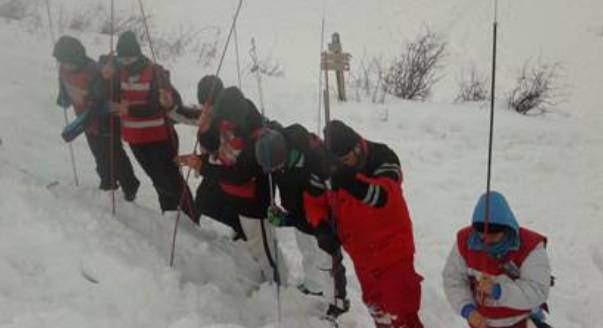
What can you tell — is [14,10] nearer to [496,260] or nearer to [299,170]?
[299,170]

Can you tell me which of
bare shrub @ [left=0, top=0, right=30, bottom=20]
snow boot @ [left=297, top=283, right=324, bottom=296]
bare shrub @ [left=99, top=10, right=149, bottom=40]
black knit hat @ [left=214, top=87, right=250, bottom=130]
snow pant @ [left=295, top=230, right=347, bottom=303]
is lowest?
snow boot @ [left=297, top=283, right=324, bottom=296]

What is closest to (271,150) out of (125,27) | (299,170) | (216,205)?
(299,170)

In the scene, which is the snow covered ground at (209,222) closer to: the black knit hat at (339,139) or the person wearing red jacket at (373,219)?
the person wearing red jacket at (373,219)

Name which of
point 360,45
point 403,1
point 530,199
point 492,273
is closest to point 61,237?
point 492,273

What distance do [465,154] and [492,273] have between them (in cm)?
482

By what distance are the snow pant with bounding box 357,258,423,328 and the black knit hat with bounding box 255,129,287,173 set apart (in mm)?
876

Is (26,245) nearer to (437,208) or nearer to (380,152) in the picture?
(380,152)

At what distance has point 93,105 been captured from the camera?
212 inches

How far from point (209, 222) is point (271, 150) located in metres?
2.16

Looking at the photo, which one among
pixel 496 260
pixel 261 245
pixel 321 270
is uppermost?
pixel 496 260

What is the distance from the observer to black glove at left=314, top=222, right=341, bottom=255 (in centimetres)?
411

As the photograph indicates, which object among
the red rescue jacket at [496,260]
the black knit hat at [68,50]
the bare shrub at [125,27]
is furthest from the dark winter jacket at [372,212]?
the bare shrub at [125,27]

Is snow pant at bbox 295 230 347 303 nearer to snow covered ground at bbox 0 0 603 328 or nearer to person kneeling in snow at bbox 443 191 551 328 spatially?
snow covered ground at bbox 0 0 603 328

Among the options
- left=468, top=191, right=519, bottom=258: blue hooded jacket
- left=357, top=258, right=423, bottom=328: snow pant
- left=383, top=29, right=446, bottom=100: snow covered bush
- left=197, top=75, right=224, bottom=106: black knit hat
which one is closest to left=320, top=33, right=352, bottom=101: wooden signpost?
left=383, top=29, right=446, bottom=100: snow covered bush
